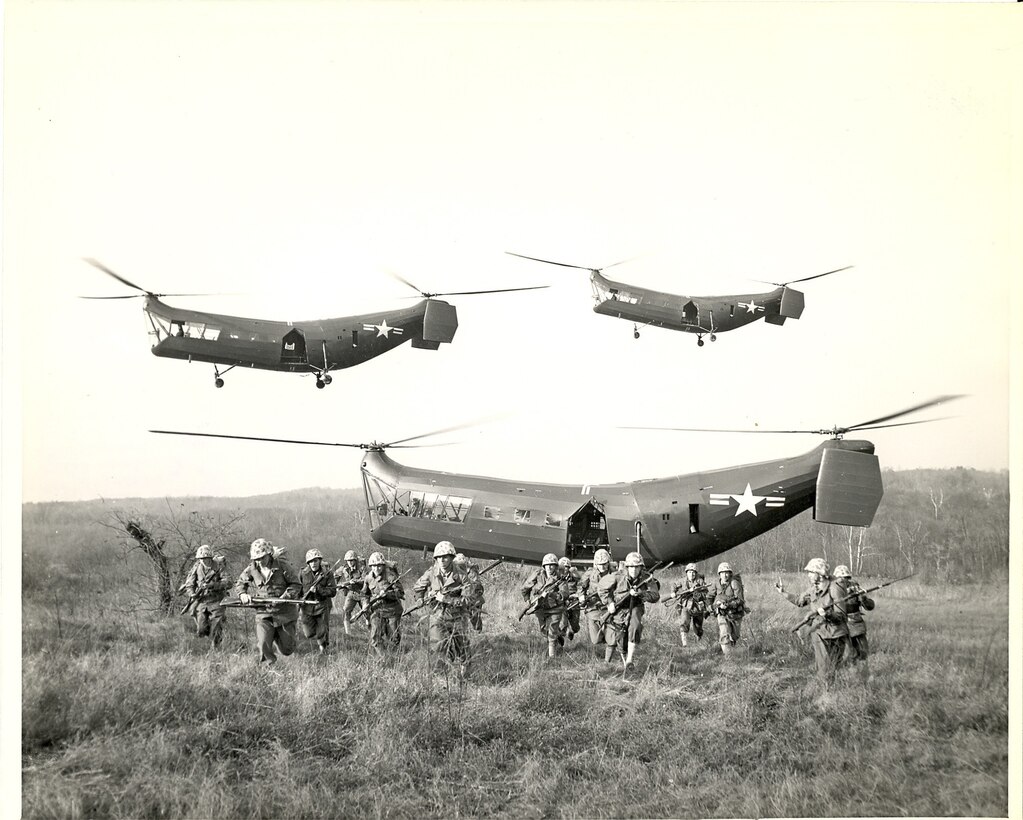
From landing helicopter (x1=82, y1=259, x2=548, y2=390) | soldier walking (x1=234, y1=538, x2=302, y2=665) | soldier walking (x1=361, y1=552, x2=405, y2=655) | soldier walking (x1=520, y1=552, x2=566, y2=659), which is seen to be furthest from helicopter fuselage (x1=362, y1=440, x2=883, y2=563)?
soldier walking (x1=234, y1=538, x2=302, y2=665)

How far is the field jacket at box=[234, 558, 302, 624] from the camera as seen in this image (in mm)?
11328

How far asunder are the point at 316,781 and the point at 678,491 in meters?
7.58

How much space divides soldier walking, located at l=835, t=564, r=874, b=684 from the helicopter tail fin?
5.57 feet

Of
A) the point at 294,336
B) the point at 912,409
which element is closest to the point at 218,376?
the point at 294,336

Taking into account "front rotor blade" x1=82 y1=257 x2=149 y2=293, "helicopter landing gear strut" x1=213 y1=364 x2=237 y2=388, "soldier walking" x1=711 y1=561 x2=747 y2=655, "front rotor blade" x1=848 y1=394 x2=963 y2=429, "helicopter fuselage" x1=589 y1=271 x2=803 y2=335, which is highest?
"front rotor blade" x1=82 y1=257 x2=149 y2=293

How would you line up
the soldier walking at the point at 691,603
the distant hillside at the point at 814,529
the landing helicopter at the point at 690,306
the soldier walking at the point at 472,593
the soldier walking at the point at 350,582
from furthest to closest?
the landing helicopter at the point at 690,306, the soldier walking at the point at 691,603, the soldier walking at the point at 350,582, the distant hillside at the point at 814,529, the soldier walking at the point at 472,593

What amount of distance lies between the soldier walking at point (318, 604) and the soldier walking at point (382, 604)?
0.58 metres

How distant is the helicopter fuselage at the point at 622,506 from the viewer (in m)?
13.0

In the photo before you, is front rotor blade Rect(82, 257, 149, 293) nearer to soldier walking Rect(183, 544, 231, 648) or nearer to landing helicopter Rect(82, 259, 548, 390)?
landing helicopter Rect(82, 259, 548, 390)

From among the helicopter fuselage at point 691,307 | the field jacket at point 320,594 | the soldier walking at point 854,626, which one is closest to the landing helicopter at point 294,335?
the helicopter fuselage at point 691,307

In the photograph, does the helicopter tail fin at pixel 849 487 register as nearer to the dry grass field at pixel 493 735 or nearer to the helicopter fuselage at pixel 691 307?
the dry grass field at pixel 493 735

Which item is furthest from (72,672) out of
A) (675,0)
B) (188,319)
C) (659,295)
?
(675,0)

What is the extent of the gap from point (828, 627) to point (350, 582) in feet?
22.7

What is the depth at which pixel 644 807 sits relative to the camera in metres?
9.80
